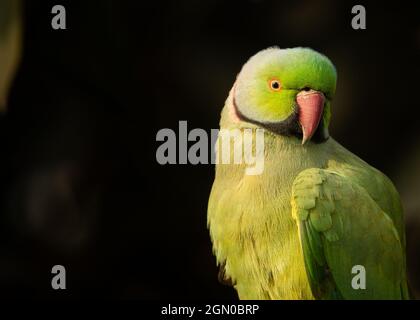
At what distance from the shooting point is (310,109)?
1.42m

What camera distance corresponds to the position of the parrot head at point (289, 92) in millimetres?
1416

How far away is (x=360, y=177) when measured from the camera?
57.9 inches

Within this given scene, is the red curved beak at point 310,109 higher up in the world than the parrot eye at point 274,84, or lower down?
lower down

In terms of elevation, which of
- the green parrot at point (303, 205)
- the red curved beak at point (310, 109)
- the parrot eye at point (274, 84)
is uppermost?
the parrot eye at point (274, 84)

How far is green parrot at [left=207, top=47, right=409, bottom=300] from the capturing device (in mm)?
1411

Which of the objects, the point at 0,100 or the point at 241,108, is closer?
the point at 241,108

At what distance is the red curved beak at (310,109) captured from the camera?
4.64 feet

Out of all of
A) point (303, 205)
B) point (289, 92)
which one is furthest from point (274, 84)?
point (303, 205)

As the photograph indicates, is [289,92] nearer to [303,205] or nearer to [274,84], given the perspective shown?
[274,84]

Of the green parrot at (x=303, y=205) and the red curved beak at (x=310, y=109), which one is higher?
the red curved beak at (x=310, y=109)

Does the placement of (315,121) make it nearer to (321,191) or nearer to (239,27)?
(321,191)

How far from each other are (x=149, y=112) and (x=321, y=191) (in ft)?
2.23

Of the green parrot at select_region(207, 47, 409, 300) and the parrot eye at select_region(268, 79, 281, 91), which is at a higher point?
the parrot eye at select_region(268, 79, 281, 91)
